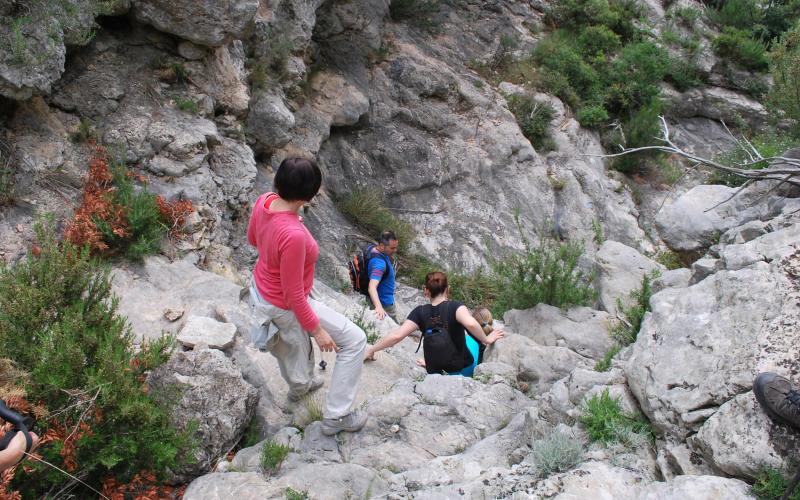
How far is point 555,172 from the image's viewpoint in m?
13.2

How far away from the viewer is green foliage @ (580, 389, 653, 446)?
126 inches

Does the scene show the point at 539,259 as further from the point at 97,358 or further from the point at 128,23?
the point at 128,23

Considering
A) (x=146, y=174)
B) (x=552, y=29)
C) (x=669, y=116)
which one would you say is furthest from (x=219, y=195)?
(x=669, y=116)

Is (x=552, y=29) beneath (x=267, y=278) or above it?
beneath

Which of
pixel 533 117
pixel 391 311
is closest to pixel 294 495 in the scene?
pixel 391 311

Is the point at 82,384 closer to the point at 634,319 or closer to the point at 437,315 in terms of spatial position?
the point at 437,315

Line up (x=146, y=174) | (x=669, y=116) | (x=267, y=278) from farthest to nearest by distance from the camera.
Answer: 1. (x=669, y=116)
2. (x=146, y=174)
3. (x=267, y=278)

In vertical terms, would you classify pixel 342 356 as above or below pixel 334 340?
below

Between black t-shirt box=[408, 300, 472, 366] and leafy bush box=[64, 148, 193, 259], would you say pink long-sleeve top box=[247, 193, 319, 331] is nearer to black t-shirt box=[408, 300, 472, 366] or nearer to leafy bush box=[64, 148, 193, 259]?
black t-shirt box=[408, 300, 472, 366]

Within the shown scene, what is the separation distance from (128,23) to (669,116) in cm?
1299

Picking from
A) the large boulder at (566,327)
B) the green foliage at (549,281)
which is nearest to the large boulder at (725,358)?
the large boulder at (566,327)

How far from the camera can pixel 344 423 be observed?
12.8 ft

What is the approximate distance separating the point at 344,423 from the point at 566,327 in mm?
3411

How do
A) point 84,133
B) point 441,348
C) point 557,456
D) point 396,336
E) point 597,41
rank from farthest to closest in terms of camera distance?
1. point 597,41
2. point 84,133
3. point 441,348
4. point 396,336
5. point 557,456
